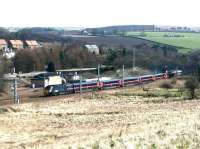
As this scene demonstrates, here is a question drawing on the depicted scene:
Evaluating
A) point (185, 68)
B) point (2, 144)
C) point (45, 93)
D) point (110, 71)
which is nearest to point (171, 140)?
point (2, 144)

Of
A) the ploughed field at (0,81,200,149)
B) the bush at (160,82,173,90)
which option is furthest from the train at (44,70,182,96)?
the bush at (160,82,173,90)

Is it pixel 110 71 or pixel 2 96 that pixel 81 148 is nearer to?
pixel 2 96

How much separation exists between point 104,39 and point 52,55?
3493 inches

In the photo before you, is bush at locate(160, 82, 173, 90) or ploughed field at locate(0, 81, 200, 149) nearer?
ploughed field at locate(0, 81, 200, 149)

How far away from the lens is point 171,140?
1502 cm

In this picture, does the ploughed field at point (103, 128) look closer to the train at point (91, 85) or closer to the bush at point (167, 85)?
the train at point (91, 85)

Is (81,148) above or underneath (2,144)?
above

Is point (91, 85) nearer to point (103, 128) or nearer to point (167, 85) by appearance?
point (167, 85)

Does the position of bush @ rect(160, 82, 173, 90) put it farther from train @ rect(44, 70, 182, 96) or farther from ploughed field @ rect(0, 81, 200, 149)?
ploughed field @ rect(0, 81, 200, 149)

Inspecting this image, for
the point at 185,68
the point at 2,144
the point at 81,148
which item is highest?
the point at 81,148

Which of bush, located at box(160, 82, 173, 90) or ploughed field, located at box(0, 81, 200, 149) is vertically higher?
ploughed field, located at box(0, 81, 200, 149)

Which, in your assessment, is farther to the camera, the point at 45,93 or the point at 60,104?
the point at 45,93

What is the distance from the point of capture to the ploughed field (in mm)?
15258

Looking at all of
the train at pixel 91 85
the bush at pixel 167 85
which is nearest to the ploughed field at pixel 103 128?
the train at pixel 91 85
